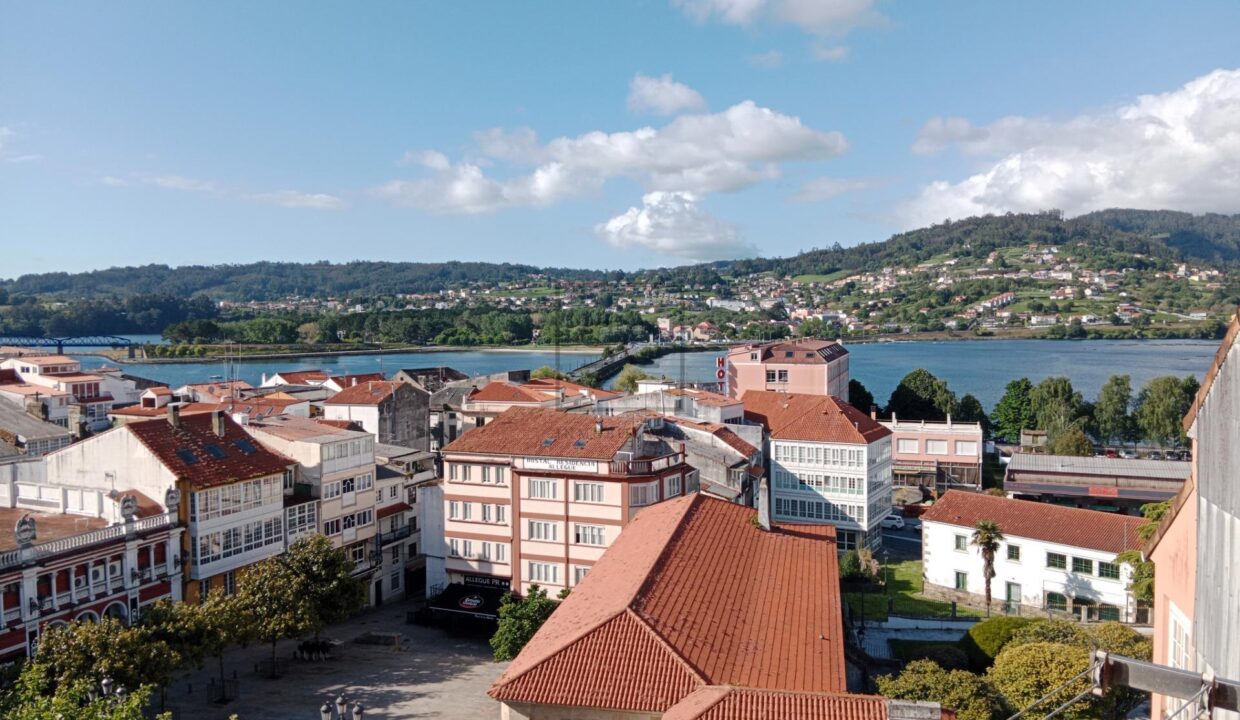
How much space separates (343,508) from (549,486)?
802cm

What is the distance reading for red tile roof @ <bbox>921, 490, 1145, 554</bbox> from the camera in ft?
108

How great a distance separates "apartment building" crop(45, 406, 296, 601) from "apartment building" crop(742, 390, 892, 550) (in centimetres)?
2379

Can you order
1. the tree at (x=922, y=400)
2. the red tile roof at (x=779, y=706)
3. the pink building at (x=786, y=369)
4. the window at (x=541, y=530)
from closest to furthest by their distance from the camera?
the red tile roof at (x=779, y=706), the window at (x=541, y=530), the pink building at (x=786, y=369), the tree at (x=922, y=400)

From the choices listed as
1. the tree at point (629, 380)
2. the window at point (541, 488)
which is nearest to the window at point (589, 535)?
the window at point (541, 488)

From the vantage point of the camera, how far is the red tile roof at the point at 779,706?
13.0 m

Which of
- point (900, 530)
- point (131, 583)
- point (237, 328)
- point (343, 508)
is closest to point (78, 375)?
point (343, 508)

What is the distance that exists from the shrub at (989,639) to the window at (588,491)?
12.3 meters

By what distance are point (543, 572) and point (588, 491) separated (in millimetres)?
3380

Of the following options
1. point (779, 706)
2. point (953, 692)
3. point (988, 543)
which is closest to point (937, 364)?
point (988, 543)

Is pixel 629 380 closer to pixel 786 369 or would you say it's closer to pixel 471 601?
pixel 786 369

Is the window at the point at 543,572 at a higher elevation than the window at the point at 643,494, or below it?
below

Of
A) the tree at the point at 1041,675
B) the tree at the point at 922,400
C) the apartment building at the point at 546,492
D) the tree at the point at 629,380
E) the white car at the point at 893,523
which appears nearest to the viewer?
the tree at the point at 1041,675

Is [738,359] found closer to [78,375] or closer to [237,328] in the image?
[78,375]

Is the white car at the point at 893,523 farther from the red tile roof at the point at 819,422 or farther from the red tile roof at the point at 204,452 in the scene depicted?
the red tile roof at the point at 204,452
